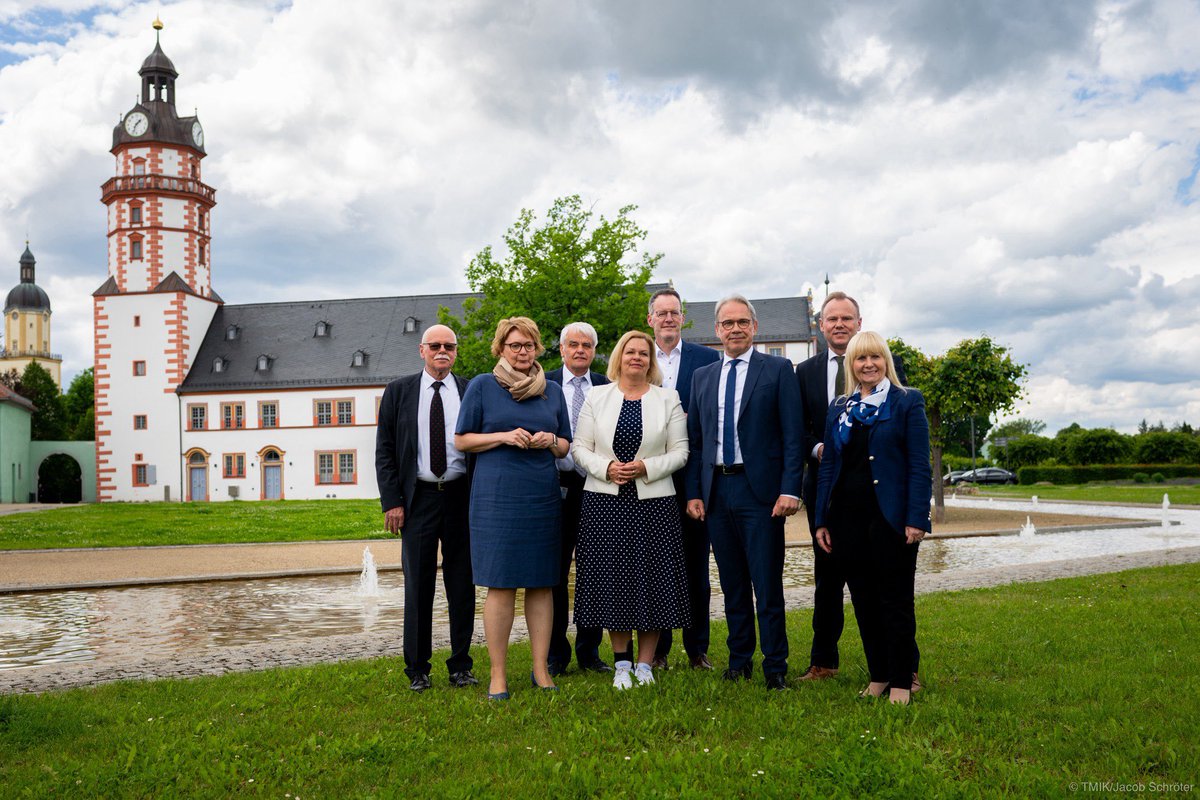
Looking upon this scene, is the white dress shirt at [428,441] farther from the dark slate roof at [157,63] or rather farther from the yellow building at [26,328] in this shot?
the yellow building at [26,328]

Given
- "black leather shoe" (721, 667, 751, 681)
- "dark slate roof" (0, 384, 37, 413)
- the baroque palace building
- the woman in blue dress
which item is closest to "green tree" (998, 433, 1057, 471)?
the baroque palace building

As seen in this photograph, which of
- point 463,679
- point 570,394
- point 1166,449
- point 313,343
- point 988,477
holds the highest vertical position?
point 313,343

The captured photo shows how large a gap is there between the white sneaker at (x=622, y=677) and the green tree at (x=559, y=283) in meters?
23.3

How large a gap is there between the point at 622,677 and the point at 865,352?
2341mm

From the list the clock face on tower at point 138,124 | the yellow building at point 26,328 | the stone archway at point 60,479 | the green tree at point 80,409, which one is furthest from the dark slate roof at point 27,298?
the clock face on tower at point 138,124

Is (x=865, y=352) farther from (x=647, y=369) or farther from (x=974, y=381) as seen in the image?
(x=974, y=381)

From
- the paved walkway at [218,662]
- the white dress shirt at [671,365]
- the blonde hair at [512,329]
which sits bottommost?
the paved walkway at [218,662]

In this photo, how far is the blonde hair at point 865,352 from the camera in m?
5.27

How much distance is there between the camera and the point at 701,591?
614cm

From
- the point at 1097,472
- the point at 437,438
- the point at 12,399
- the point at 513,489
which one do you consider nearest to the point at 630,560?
the point at 513,489

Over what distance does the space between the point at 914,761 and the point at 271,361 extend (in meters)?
52.2

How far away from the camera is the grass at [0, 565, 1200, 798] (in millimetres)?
3895

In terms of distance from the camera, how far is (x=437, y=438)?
597 centimetres

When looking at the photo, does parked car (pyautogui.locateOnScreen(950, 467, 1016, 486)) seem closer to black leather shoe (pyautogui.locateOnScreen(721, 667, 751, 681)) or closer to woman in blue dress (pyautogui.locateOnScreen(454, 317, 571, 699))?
black leather shoe (pyautogui.locateOnScreen(721, 667, 751, 681))
